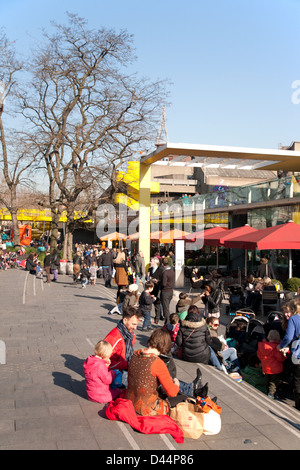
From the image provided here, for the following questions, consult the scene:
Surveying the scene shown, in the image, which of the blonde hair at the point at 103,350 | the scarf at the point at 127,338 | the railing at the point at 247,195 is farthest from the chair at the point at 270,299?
the blonde hair at the point at 103,350

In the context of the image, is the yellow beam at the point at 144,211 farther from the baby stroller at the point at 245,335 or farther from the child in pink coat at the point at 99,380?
the child in pink coat at the point at 99,380

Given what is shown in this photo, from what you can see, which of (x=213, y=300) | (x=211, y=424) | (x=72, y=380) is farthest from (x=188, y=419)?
(x=213, y=300)

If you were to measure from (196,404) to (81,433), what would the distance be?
1.31 metres

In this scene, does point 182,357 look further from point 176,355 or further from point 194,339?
point 194,339

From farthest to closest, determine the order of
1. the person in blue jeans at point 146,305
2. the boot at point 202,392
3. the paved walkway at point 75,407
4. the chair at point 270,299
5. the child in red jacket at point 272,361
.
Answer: the chair at point 270,299 < the person in blue jeans at point 146,305 < the child in red jacket at point 272,361 < the boot at point 202,392 < the paved walkway at point 75,407

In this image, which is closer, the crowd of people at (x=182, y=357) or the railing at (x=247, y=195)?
the crowd of people at (x=182, y=357)

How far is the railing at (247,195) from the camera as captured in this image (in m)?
18.1

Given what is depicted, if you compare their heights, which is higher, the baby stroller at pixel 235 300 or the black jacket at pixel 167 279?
the black jacket at pixel 167 279

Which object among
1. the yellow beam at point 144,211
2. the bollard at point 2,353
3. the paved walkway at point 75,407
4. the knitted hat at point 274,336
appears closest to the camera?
the paved walkway at point 75,407

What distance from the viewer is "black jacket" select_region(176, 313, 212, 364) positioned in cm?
760

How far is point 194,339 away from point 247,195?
49.9ft

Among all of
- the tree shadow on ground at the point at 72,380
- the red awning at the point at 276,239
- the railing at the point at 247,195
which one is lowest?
the tree shadow on ground at the point at 72,380

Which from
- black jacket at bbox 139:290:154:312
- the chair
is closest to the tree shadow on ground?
black jacket at bbox 139:290:154:312

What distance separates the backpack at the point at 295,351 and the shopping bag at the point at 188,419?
168cm
